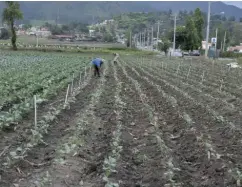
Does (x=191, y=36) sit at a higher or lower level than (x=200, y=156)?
higher

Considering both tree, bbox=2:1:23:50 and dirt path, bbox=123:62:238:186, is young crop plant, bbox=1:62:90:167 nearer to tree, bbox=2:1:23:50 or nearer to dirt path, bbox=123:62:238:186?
dirt path, bbox=123:62:238:186

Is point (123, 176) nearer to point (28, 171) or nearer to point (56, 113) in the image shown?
point (28, 171)

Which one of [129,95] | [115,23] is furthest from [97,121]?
[115,23]

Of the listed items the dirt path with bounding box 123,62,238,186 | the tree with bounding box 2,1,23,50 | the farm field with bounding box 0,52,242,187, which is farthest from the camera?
the tree with bounding box 2,1,23,50

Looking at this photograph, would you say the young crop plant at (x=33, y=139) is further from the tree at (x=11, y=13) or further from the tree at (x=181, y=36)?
the tree at (x=181, y=36)

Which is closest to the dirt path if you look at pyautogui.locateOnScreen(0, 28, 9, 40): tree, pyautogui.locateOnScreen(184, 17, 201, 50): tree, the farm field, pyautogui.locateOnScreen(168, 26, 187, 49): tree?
the farm field

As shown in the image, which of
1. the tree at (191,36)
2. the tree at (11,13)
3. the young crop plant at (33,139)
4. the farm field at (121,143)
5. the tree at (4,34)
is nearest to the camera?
the farm field at (121,143)

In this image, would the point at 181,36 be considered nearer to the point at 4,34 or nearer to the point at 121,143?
the point at 4,34

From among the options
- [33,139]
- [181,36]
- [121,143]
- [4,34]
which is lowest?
[4,34]

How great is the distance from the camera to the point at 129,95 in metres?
18.0

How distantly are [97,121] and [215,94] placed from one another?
7454 millimetres

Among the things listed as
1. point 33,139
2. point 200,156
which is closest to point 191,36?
point 33,139

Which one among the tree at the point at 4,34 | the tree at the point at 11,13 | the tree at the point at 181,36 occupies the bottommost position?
the tree at the point at 4,34

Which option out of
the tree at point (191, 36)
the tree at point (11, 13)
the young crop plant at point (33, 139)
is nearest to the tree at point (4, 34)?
the tree at point (11, 13)
